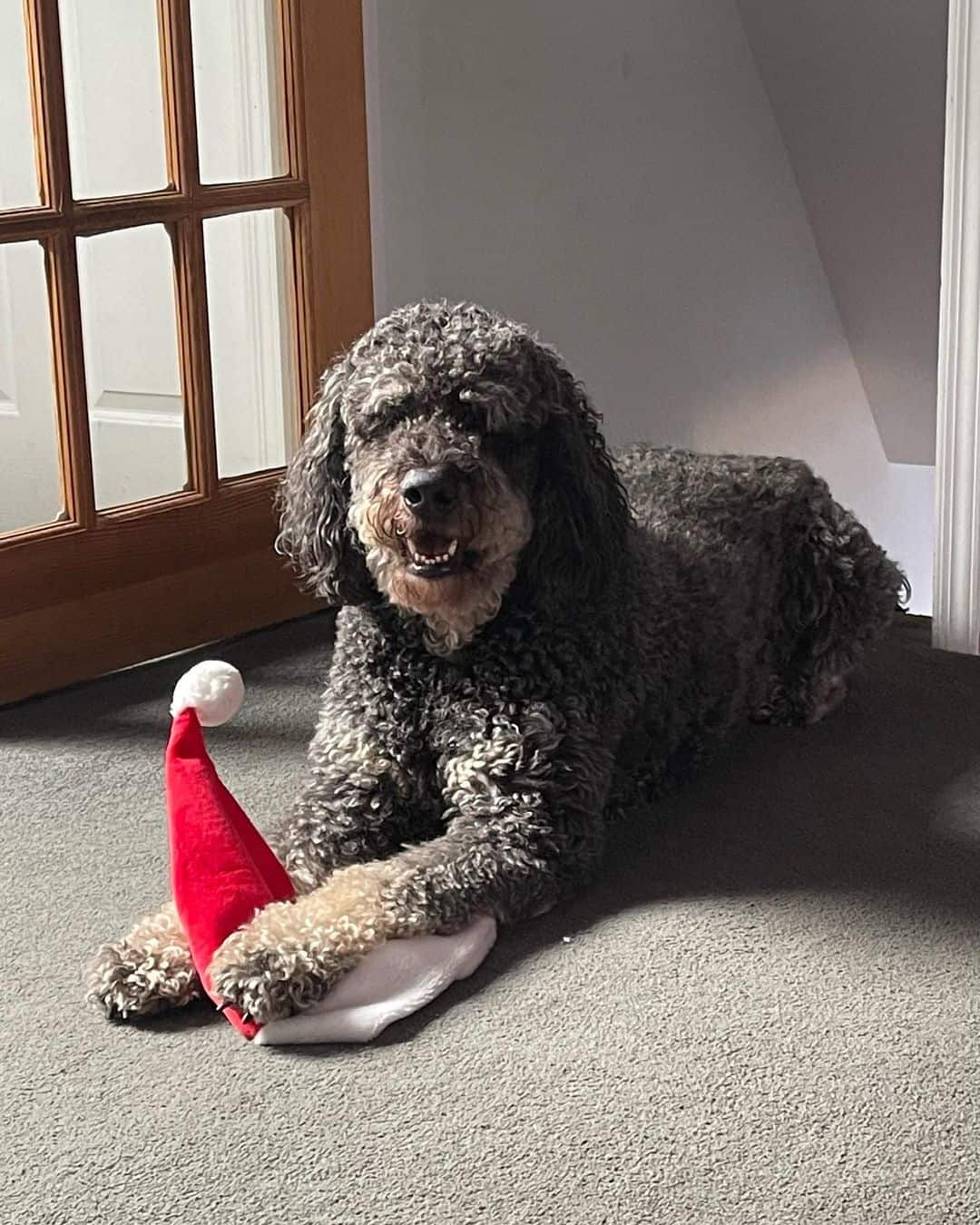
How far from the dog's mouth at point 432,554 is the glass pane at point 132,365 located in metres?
1.17

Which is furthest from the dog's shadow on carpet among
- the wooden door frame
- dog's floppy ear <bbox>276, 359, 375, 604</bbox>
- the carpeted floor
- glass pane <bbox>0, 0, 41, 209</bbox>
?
glass pane <bbox>0, 0, 41, 209</bbox>

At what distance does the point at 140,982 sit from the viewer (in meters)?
1.93

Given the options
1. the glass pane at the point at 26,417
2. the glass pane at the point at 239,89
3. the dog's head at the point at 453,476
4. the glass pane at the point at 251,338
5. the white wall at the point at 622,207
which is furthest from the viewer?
the white wall at the point at 622,207

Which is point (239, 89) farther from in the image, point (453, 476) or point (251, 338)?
point (453, 476)

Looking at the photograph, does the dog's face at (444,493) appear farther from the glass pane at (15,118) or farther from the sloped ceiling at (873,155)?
the sloped ceiling at (873,155)

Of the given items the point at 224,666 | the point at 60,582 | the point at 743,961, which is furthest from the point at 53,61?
the point at 743,961

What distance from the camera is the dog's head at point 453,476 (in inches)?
84.2

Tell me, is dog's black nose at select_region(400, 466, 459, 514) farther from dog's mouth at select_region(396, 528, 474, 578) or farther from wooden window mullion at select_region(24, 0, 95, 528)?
wooden window mullion at select_region(24, 0, 95, 528)

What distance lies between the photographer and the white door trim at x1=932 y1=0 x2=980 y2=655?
301 cm

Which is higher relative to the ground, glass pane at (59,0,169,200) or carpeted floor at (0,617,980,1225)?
glass pane at (59,0,169,200)

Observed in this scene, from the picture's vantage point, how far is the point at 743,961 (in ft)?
6.77

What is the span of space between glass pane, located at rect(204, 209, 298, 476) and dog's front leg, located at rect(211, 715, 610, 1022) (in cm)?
137

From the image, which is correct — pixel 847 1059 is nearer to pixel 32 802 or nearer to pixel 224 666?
pixel 224 666

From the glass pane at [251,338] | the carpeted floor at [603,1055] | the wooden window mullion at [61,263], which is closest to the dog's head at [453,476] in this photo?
the carpeted floor at [603,1055]
